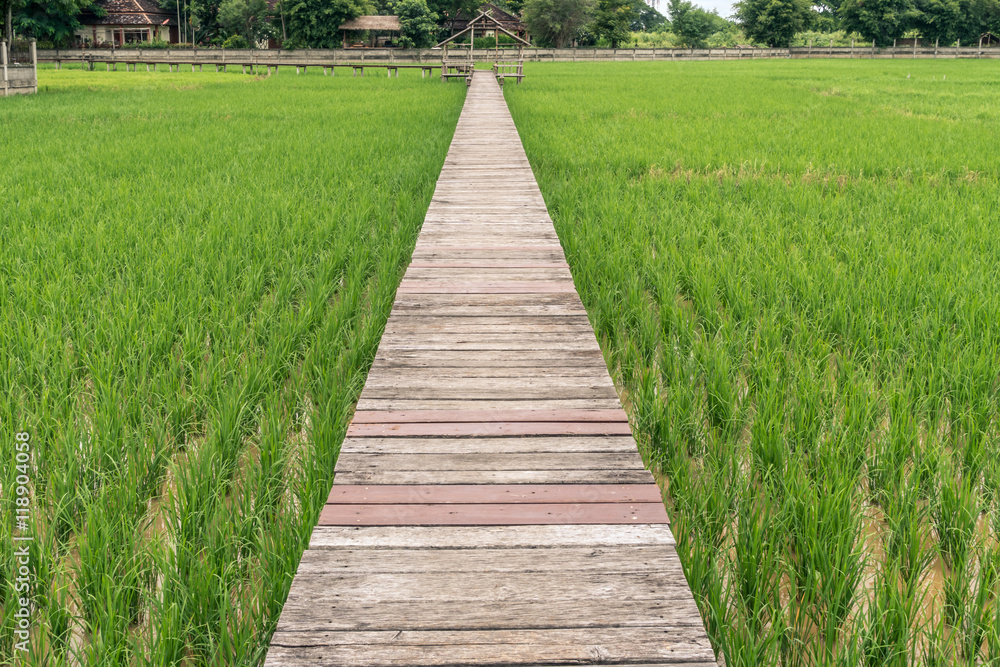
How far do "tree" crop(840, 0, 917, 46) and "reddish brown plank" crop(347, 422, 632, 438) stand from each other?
198ft

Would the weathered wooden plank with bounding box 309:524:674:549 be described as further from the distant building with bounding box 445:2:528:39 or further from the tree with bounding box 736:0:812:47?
the tree with bounding box 736:0:812:47

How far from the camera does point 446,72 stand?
2734cm

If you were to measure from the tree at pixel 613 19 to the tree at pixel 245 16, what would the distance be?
2389cm

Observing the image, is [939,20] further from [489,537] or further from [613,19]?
[489,537]

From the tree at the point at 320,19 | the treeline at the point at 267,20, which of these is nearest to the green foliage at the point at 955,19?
the treeline at the point at 267,20

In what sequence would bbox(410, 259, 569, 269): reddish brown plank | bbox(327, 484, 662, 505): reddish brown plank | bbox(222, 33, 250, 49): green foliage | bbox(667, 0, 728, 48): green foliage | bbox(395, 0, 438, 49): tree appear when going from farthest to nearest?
bbox(667, 0, 728, 48): green foliage
bbox(222, 33, 250, 49): green foliage
bbox(395, 0, 438, 49): tree
bbox(410, 259, 569, 269): reddish brown plank
bbox(327, 484, 662, 505): reddish brown plank

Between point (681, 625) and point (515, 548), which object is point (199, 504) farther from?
point (681, 625)

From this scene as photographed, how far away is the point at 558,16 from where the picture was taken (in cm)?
5081

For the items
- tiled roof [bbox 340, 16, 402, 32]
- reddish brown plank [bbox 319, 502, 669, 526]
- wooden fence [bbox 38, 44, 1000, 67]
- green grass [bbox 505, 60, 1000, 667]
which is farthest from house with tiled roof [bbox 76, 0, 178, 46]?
reddish brown plank [bbox 319, 502, 669, 526]

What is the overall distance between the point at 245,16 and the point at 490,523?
55.5 meters

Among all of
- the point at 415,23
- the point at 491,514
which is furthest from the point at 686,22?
the point at 491,514

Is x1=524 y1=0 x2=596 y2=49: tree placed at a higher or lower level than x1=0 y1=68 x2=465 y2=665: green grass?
higher

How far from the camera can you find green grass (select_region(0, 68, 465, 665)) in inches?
69.2

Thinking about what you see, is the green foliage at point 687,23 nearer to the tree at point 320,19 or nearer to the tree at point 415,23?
the tree at point 415,23
